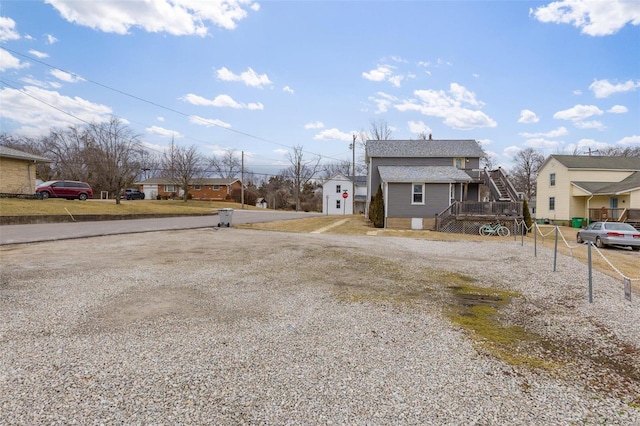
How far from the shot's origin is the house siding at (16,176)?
Result: 78.4 feet

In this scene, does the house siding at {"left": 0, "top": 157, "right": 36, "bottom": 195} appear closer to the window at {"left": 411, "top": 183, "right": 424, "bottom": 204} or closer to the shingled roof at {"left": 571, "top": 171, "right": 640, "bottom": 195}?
the window at {"left": 411, "top": 183, "right": 424, "bottom": 204}

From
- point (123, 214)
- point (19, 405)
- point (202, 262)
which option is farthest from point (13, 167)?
point (19, 405)

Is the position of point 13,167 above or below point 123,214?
above

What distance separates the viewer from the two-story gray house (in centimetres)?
2249

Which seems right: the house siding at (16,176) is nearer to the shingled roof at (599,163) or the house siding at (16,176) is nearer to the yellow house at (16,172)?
the yellow house at (16,172)

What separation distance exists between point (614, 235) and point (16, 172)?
1456 inches

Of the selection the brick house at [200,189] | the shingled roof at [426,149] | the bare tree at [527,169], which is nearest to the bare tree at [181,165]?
the brick house at [200,189]

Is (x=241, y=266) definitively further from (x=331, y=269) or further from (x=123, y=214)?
(x=123, y=214)

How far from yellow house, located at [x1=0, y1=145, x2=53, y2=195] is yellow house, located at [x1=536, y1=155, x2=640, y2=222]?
44356 mm

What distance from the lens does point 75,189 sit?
30.0m

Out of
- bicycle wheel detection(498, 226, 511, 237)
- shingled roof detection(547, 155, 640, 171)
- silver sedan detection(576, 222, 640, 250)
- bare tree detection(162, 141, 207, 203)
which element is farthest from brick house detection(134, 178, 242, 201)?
silver sedan detection(576, 222, 640, 250)

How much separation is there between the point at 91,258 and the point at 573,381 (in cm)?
1018

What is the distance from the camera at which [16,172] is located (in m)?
24.7

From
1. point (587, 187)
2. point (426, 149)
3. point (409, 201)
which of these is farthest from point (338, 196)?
point (587, 187)
